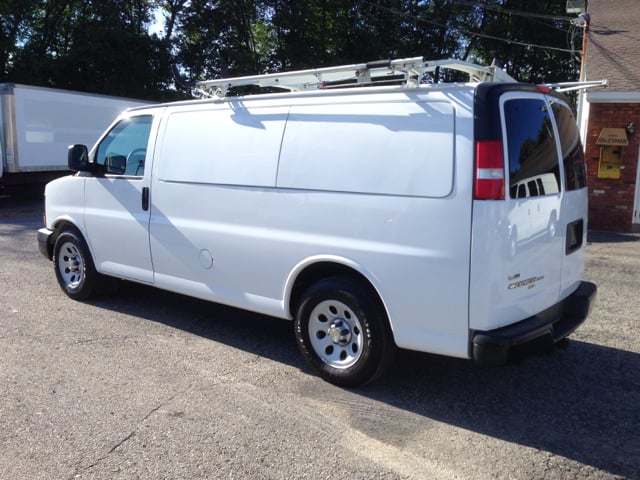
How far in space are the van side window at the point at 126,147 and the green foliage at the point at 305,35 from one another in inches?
924

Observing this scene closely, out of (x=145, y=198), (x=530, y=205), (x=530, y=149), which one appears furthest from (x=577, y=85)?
(x=145, y=198)

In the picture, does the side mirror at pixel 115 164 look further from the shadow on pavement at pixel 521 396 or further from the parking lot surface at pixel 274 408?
the shadow on pavement at pixel 521 396

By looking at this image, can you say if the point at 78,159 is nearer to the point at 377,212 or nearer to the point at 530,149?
the point at 377,212

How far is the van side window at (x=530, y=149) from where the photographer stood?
145 inches

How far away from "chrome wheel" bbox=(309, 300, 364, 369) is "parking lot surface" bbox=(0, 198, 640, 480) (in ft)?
0.74

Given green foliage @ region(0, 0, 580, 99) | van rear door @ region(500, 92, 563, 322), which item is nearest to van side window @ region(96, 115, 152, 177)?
van rear door @ region(500, 92, 563, 322)

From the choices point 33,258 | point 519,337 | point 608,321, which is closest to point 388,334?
point 519,337

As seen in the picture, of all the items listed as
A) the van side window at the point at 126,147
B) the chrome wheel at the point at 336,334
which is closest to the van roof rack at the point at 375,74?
the van side window at the point at 126,147

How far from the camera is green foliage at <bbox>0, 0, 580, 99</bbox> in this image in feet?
92.8

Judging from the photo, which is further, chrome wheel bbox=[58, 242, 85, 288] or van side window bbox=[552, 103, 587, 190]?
chrome wheel bbox=[58, 242, 85, 288]

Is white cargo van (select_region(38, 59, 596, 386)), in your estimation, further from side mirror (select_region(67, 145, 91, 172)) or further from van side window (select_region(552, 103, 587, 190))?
side mirror (select_region(67, 145, 91, 172))

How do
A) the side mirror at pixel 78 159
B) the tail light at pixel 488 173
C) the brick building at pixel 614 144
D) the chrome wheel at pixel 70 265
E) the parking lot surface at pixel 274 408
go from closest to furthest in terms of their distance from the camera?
the parking lot surface at pixel 274 408 < the tail light at pixel 488 173 < the side mirror at pixel 78 159 < the chrome wheel at pixel 70 265 < the brick building at pixel 614 144

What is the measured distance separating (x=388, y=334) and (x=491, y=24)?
30.5 metres

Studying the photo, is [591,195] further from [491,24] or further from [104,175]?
[491,24]
